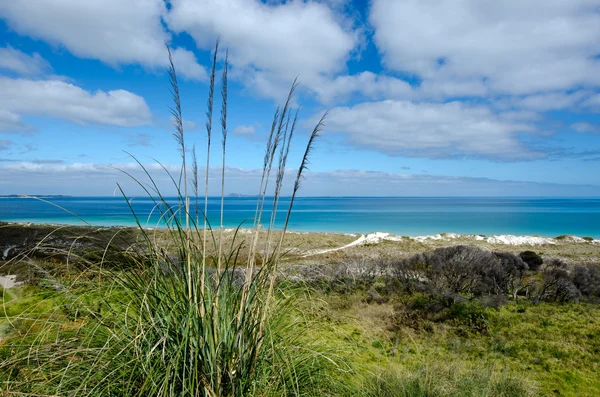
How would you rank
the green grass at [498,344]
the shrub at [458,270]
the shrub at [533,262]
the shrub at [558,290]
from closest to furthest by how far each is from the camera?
the green grass at [498,344]
the shrub at [558,290]
the shrub at [458,270]
the shrub at [533,262]

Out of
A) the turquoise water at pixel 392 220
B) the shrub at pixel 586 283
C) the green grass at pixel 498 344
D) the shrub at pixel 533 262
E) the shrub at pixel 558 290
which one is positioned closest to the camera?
the green grass at pixel 498 344

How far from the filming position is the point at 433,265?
9.99 meters

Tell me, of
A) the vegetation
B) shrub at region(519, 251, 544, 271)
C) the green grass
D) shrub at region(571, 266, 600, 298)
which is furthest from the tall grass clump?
shrub at region(519, 251, 544, 271)

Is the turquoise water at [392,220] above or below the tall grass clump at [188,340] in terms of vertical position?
below

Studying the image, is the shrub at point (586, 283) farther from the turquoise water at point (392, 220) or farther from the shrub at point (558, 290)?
the turquoise water at point (392, 220)

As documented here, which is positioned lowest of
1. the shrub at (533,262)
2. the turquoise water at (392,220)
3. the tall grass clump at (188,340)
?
the turquoise water at (392,220)

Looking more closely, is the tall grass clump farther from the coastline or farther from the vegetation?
the coastline

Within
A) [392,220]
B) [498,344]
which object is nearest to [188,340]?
[498,344]

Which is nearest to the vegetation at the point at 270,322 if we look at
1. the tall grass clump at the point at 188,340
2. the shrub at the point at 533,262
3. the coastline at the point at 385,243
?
the tall grass clump at the point at 188,340

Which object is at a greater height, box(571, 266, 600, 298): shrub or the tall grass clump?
the tall grass clump

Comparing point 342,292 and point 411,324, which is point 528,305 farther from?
point 342,292

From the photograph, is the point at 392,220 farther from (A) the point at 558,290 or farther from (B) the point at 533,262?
(A) the point at 558,290

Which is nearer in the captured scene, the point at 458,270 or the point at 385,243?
the point at 458,270

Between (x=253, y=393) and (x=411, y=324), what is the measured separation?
5.68 metres
